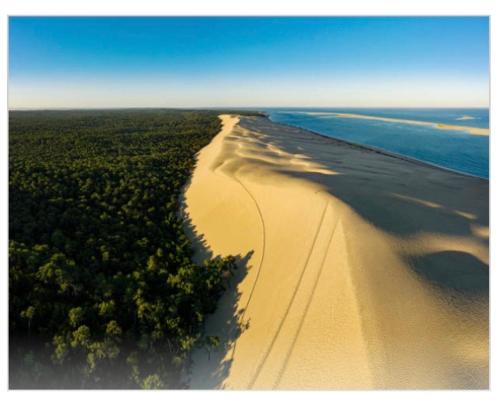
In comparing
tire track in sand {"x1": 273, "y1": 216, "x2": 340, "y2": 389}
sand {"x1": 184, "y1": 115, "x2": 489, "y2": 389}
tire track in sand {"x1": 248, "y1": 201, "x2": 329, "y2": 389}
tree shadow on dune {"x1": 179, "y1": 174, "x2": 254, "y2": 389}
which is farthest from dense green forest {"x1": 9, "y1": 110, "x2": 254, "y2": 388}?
tire track in sand {"x1": 273, "y1": 216, "x2": 340, "y2": 389}

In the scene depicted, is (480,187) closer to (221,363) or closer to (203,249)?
(203,249)

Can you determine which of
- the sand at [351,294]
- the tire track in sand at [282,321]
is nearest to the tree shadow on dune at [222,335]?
the sand at [351,294]

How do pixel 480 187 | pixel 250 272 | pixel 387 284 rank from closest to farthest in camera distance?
pixel 387 284, pixel 250 272, pixel 480 187

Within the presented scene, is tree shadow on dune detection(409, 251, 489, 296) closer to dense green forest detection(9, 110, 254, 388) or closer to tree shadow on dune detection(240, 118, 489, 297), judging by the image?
tree shadow on dune detection(240, 118, 489, 297)

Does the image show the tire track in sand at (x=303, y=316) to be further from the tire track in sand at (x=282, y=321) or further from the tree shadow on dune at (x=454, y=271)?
the tree shadow on dune at (x=454, y=271)

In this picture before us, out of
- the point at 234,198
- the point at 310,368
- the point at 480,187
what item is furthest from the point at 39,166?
the point at 480,187

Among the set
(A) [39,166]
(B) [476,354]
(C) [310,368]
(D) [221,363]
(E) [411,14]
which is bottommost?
(D) [221,363]
